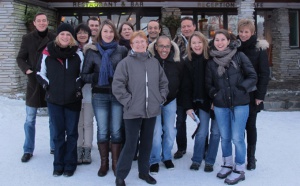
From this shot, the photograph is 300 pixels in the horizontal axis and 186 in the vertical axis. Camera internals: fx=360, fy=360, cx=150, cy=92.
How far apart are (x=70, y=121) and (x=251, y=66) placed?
230 cm

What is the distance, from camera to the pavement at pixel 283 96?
8984 millimetres

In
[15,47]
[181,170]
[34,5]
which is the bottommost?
[181,170]

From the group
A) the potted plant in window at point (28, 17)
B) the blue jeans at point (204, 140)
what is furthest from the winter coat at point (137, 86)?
the potted plant in window at point (28, 17)

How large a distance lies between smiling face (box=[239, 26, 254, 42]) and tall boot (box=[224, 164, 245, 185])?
1577mm

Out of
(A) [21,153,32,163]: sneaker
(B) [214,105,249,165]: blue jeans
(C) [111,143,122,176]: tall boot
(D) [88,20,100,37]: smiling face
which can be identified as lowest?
(A) [21,153,32,163]: sneaker

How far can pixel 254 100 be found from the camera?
180 inches

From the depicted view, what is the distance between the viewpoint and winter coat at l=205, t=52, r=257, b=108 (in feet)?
13.8

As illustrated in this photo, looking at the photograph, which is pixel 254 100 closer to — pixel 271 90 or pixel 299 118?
pixel 299 118

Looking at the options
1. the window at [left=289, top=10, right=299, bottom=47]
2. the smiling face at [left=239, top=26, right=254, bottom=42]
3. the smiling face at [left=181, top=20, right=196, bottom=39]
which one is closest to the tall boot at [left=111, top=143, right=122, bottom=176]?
the smiling face at [left=181, top=20, right=196, bottom=39]

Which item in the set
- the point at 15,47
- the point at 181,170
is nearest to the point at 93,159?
the point at 181,170

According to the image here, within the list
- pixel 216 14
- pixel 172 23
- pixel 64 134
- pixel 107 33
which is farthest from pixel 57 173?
pixel 216 14

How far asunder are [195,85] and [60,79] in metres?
1.67

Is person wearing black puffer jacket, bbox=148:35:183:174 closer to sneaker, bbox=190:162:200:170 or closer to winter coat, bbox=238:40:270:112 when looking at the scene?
sneaker, bbox=190:162:200:170

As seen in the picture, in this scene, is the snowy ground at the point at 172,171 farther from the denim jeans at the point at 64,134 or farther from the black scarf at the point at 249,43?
the black scarf at the point at 249,43
